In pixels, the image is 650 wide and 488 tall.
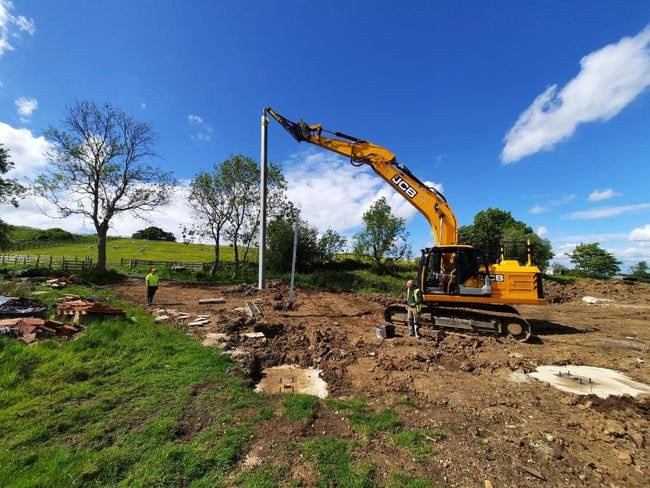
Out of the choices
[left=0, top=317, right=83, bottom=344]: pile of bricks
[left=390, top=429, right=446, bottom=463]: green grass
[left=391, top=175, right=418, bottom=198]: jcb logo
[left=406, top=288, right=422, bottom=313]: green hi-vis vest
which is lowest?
[left=390, top=429, right=446, bottom=463]: green grass

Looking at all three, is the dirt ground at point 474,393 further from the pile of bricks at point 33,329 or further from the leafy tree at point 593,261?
the leafy tree at point 593,261

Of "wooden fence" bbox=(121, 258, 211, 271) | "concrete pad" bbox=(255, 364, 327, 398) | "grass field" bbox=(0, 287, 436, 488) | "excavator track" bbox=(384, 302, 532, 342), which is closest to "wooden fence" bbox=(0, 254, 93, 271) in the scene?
"wooden fence" bbox=(121, 258, 211, 271)

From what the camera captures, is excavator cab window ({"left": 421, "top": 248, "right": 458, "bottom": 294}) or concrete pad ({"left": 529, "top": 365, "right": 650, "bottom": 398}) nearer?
concrete pad ({"left": 529, "top": 365, "right": 650, "bottom": 398})

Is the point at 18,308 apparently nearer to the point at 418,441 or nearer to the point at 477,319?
the point at 418,441

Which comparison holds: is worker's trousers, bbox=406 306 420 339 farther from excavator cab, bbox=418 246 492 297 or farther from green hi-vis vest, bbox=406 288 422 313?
excavator cab, bbox=418 246 492 297

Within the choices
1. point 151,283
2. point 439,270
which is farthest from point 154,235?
point 439,270

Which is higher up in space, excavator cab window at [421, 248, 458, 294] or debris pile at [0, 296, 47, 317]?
excavator cab window at [421, 248, 458, 294]

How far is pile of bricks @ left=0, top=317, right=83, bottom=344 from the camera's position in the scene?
6.37 meters

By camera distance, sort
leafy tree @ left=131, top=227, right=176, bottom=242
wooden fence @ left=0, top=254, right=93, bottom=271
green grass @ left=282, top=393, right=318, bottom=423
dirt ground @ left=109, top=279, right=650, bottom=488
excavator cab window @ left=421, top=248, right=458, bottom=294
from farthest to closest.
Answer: leafy tree @ left=131, top=227, right=176, bottom=242, wooden fence @ left=0, top=254, right=93, bottom=271, excavator cab window @ left=421, top=248, right=458, bottom=294, green grass @ left=282, top=393, right=318, bottom=423, dirt ground @ left=109, top=279, right=650, bottom=488

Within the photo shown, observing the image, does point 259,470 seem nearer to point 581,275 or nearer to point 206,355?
point 206,355

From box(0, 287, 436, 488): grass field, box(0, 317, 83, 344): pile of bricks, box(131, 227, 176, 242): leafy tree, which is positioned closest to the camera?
box(0, 287, 436, 488): grass field

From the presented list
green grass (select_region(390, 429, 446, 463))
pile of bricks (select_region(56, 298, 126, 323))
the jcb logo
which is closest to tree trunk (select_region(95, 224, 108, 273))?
pile of bricks (select_region(56, 298, 126, 323))

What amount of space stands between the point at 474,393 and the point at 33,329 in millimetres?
9790

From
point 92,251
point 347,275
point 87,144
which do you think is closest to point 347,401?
point 347,275
